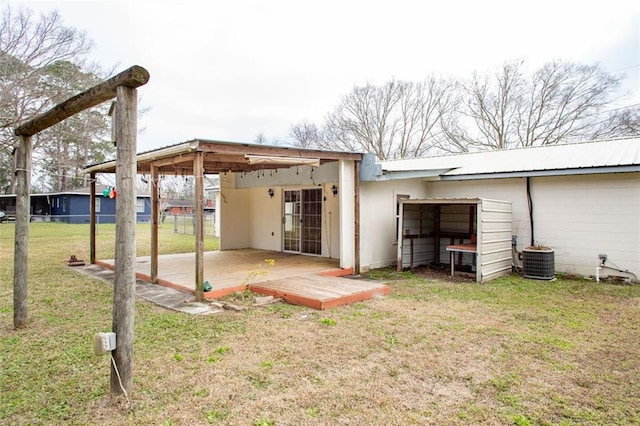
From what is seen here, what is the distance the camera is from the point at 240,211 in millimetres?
11688

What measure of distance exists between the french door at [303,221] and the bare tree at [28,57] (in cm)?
1394

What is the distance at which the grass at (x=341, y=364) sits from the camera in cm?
262

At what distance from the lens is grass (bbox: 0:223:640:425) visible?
8.61 feet

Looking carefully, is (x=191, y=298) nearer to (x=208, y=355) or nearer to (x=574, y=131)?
(x=208, y=355)

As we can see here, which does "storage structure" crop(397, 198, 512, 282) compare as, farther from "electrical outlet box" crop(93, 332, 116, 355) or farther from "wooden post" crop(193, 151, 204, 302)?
"electrical outlet box" crop(93, 332, 116, 355)

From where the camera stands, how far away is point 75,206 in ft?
90.5

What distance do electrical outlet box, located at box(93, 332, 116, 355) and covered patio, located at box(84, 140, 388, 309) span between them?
2.82m

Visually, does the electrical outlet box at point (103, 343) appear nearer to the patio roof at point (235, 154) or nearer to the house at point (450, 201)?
the house at point (450, 201)

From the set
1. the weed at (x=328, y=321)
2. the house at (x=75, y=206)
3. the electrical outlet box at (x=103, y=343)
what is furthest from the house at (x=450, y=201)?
the house at (x=75, y=206)

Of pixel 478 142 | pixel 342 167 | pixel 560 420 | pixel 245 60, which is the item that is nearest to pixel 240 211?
pixel 342 167

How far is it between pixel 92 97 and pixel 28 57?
1845cm

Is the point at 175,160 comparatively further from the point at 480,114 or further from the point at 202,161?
the point at 480,114

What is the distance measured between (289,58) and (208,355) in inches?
601

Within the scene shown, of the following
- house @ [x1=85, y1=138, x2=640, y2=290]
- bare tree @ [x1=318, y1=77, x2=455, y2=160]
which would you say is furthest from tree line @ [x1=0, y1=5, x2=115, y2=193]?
bare tree @ [x1=318, y1=77, x2=455, y2=160]
